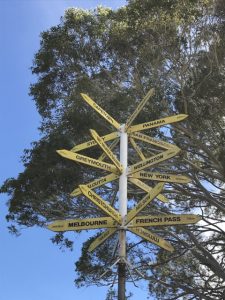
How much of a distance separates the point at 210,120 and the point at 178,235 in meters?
3.09

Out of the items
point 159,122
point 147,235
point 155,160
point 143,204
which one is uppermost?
point 159,122

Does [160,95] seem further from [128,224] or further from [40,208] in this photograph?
[128,224]

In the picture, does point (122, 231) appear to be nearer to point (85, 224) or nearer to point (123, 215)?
point (123, 215)

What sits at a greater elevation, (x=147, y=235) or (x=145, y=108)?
(x=145, y=108)

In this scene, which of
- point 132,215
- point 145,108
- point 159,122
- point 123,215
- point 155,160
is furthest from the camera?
point 145,108

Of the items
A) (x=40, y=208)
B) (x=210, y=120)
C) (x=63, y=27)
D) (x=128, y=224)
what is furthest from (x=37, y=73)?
(x=128, y=224)

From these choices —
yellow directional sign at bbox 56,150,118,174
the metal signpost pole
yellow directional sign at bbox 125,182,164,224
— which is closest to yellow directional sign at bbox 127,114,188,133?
the metal signpost pole

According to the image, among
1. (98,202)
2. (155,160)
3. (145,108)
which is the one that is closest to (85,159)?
(98,202)

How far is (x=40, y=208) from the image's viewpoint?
46.1 ft

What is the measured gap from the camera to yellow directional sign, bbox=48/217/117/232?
556 centimetres

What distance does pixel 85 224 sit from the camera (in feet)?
18.5

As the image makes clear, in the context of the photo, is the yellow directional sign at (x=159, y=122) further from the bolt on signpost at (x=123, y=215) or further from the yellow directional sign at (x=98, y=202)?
the yellow directional sign at (x=98, y=202)

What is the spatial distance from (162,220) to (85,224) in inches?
29.4

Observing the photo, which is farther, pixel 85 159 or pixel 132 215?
pixel 85 159
